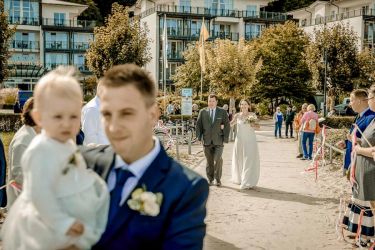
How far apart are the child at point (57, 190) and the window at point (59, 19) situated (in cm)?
7016

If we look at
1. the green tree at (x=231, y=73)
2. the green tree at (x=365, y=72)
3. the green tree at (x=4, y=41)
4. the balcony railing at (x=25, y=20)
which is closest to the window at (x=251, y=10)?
the green tree at (x=365, y=72)

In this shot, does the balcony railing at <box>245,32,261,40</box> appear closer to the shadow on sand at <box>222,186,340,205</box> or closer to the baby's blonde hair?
the shadow on sand at <box>222,186,340,205</box>

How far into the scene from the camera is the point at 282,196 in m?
11.6

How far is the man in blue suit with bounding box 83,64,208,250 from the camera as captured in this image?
8.00 feet

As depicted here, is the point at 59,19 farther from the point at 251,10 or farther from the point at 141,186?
the point at 141,186

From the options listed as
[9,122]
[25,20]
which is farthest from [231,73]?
[25,20]

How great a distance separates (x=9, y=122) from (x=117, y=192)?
2878 centimetres

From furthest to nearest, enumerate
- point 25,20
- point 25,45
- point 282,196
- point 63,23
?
point 63,23 < point 25,45 < point 25,20 < point 282,196

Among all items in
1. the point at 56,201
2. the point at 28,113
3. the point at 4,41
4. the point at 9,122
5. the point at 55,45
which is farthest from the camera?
the point at 55,45

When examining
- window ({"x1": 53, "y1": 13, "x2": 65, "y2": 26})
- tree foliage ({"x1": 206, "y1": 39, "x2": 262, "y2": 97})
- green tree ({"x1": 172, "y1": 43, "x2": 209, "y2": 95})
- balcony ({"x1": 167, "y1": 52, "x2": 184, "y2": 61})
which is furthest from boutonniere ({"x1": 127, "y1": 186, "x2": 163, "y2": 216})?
window ({"x1": 53, "y1": 13, "x2": 65, "y2": 26})

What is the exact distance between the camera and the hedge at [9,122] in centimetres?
2936

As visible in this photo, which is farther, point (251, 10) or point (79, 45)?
point (251, 10)

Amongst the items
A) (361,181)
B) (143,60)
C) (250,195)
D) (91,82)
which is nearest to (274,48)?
(143,60)

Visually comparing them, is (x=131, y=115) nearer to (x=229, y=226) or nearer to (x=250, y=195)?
(x=229, y=226)
